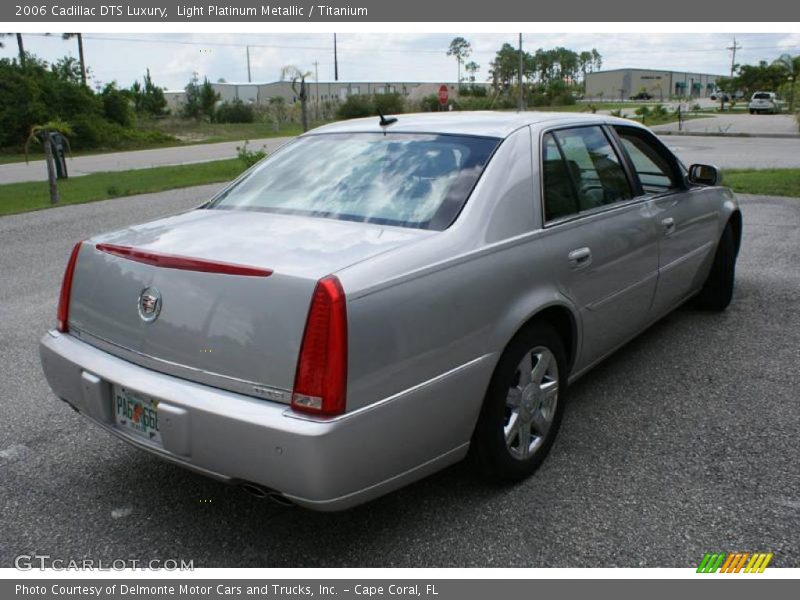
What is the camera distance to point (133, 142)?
35.7 m

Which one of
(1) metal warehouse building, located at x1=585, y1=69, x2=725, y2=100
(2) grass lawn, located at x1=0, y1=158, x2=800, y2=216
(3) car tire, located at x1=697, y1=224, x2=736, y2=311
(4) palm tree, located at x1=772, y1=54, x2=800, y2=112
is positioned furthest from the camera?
(1) metal warehouse building, located at x1=585, y1=69, x2=725, y2=100

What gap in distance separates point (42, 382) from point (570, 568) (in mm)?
3293

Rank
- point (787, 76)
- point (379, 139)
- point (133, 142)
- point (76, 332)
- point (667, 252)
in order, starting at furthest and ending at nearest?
point (787, 76) → point (133, 142) → point (667, 252) → point (379, 139) → point (76, 332)

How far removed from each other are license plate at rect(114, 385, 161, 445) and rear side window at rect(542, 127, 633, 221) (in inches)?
72.4

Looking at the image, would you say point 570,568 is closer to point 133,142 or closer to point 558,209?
point 558,209

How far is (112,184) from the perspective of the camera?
52.6 ft

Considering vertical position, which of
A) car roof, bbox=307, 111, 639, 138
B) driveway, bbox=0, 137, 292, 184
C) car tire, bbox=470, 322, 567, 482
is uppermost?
car roof, bbox=307, 111, 639, 138

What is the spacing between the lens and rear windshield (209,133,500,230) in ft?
10.0

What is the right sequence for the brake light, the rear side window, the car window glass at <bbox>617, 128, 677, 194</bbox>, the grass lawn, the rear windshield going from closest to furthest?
the brake light < the rear windshield < the rear side window < the car window glass at <bbox>617, 128, 677, 194</bbox> < the grass lawn

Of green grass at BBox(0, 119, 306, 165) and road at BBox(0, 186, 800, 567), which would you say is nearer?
road at BBox(0, 186, 800, 567)

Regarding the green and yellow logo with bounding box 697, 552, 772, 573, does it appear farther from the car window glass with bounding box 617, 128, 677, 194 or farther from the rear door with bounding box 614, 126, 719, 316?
the car window glass with bounding box 617, 128, 677, 194

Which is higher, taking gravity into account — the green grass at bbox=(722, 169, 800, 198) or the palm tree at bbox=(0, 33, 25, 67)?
the palm tree at bbox=(0, 33, 25, 67)

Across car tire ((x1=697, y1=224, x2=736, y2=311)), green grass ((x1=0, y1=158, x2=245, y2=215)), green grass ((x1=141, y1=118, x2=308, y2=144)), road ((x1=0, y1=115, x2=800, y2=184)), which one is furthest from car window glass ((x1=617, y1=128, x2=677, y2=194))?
green grass ((x1=141, y1=118, x2=308, y2=144))

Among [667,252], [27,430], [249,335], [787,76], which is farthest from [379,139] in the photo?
[787,76]
